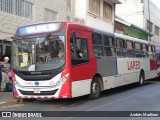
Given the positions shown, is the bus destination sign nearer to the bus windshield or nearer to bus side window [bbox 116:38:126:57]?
the bus windshield

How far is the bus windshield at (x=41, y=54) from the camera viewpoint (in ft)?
35.9

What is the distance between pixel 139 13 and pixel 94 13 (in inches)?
764

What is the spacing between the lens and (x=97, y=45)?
511 inches

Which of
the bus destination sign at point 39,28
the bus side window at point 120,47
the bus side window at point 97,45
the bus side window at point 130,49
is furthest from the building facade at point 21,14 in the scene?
the bus side window at point 130,49

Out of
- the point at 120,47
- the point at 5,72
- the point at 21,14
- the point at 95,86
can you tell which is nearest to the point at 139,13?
the point at 21,14

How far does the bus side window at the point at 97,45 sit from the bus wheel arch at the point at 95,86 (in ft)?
2.83

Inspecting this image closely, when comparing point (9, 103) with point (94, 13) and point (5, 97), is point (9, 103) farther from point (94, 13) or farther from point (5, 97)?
point (94, 13)

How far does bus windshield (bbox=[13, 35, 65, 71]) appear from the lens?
11.0 m

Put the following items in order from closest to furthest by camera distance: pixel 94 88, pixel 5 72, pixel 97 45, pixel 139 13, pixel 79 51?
pixel 79 51 → pixel 94 88 → pixel 97 45 → pixel 5 72 → pixel 139 13

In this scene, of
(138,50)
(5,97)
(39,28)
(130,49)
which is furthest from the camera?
(138,50)

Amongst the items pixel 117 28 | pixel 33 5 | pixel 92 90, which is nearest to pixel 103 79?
pixel 92 90

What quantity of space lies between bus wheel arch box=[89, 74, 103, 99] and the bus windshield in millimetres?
2102

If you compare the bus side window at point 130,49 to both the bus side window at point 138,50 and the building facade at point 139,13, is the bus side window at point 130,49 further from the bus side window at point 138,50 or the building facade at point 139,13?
the building facade at point 139,13

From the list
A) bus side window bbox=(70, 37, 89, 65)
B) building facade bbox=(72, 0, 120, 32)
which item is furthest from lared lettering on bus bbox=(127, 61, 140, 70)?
bus side window bbox=(70, 37, 89, 65)
